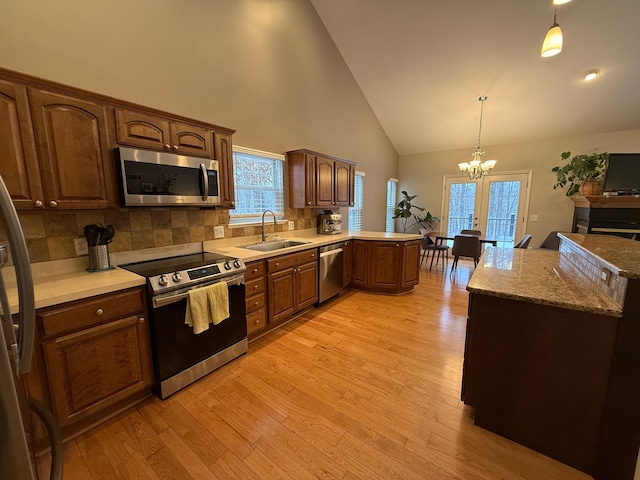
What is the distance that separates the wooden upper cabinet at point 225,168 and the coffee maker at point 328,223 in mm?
1802

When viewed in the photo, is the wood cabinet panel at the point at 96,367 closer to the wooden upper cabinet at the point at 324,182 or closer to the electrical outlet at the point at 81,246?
the electrical outlet at the point at 81,246

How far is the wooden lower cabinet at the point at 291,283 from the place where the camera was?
8.79 ft

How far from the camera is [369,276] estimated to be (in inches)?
153

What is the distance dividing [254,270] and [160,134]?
4.34 feet

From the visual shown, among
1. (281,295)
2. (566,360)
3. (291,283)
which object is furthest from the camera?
(291,283)

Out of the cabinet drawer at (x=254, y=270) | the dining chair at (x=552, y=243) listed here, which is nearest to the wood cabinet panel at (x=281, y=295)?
the cabinet drawer at (x=254, y=270)

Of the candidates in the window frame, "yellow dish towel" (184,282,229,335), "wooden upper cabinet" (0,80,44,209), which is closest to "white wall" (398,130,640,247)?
the window frame

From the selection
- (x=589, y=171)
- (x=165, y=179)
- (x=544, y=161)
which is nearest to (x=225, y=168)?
(x=165, y=179)

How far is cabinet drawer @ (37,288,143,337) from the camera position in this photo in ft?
4.50

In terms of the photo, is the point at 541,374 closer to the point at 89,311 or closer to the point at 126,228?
the point at 89,311

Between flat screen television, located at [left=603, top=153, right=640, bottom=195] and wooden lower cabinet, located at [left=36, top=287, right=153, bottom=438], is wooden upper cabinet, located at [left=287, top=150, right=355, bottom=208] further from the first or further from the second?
flat screen television, located at [left=603, top=153, right=640, bottom=195]

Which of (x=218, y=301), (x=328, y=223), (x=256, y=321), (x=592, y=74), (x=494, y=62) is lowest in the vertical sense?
(x=256, y=321)

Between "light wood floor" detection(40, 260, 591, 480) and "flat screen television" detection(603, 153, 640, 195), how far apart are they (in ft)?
13.8

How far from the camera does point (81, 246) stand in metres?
1.91
